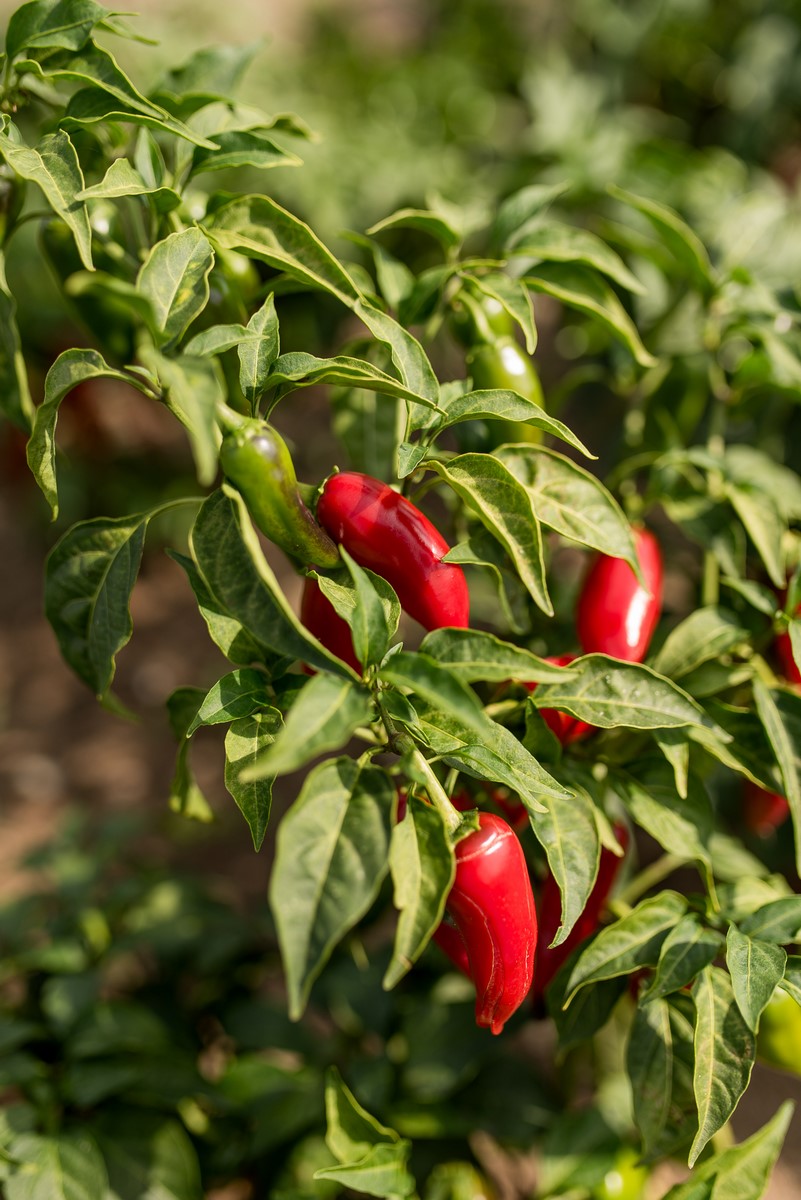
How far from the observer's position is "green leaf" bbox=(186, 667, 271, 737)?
0.97m

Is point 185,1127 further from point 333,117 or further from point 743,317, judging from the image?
point 333,117

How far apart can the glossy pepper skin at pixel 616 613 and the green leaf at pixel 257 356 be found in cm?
52

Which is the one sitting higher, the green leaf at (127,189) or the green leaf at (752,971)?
the green leaf at (127,189)

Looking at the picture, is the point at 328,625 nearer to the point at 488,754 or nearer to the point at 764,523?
the point at 488,754

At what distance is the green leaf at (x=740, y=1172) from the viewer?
1.19 meters

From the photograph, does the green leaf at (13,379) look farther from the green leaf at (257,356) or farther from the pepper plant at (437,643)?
the green leaf at (257,356)

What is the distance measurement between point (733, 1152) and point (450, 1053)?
1.51ft

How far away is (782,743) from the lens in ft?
3.72

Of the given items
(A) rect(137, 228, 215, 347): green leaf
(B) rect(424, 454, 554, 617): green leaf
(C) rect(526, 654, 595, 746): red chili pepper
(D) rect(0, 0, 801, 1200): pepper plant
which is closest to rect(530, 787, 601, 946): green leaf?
(D) rect(0, 0, 801, 1200): pepper plant

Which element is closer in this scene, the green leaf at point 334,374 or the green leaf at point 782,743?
the green leaf at point 334,374

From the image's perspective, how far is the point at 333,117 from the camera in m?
3.24

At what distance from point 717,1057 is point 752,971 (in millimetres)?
95

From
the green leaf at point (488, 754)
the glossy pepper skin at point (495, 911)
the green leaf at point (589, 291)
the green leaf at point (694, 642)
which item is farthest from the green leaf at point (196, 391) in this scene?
the green leaf at point (694, 642)

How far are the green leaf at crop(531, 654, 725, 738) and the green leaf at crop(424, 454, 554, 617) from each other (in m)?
0.10
